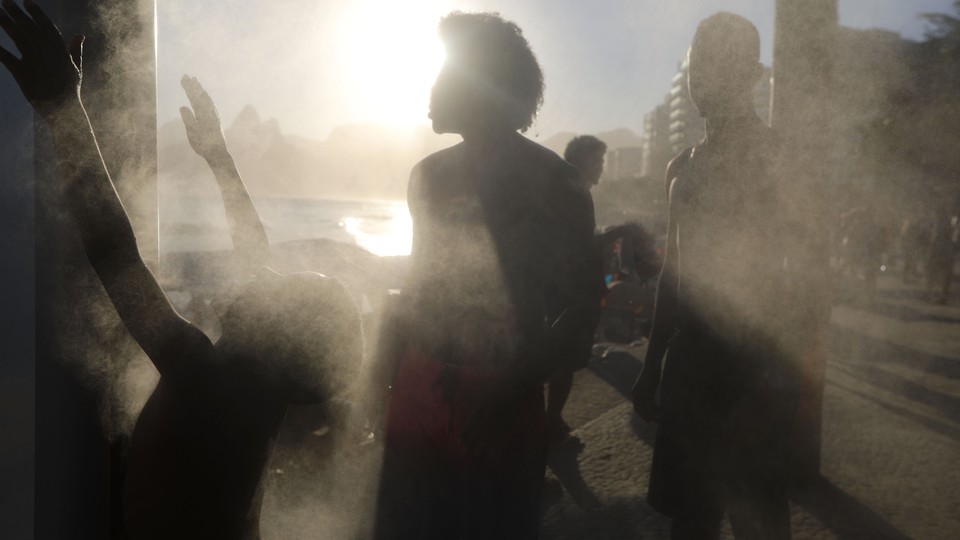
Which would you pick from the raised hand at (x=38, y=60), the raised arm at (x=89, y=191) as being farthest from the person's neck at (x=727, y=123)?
the raised hand at (x=38, y=60)

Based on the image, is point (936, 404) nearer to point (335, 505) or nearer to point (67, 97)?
point (335, 505)

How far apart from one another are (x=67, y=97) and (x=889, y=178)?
33.2 meters

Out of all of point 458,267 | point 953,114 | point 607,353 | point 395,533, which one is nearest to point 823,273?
point 458,267

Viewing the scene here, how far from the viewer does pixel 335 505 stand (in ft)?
11.2

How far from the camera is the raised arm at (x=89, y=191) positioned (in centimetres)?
A: 109

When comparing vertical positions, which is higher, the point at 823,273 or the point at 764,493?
the point at 823,273

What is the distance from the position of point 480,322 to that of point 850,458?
363 cm

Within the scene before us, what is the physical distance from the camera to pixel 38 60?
110cm

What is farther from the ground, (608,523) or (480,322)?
(480,322)

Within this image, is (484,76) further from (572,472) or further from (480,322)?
(572,472)

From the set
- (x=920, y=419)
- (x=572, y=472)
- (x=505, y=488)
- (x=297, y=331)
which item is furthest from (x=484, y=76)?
(x=920, y=419)

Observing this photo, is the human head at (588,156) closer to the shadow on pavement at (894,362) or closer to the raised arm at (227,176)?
the raised arm at (227,176)

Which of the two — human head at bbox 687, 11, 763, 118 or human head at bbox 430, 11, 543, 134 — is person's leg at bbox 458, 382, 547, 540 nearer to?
human head at bbox 430, 11, 543, 134

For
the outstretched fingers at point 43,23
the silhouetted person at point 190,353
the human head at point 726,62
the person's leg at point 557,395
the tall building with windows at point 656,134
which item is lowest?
the person's leg at point 557,395
